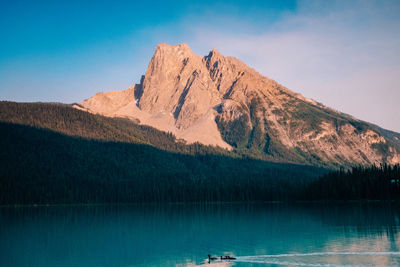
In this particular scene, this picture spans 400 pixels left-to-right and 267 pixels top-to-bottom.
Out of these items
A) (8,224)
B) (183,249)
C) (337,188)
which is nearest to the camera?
(183,249)

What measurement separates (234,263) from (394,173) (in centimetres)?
13426

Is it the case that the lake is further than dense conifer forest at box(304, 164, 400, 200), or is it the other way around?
dense conifer forest at box(304, 164, 400, 200)

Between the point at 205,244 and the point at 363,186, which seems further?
the point at 363,186

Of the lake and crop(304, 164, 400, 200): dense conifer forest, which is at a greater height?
crop(304, 164, 400, 200): dense conifer forest

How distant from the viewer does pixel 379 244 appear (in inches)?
2564

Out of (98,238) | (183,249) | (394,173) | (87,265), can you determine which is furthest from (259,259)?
(394,173)

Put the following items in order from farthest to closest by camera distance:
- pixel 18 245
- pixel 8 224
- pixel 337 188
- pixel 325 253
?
pixel 337 188 → pixel 8 224 → pixel 18 245 → pixel 325 253

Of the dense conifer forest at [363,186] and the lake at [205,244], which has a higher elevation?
the dense conifer forest at [363,186]

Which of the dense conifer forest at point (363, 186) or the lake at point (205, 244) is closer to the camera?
the lake at point (205, 244)

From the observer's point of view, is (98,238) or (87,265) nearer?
(87,265)

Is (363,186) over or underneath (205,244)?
over

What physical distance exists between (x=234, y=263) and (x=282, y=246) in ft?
47.9

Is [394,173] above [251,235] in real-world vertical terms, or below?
above

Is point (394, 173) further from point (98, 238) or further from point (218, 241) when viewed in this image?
point (98, 238)
